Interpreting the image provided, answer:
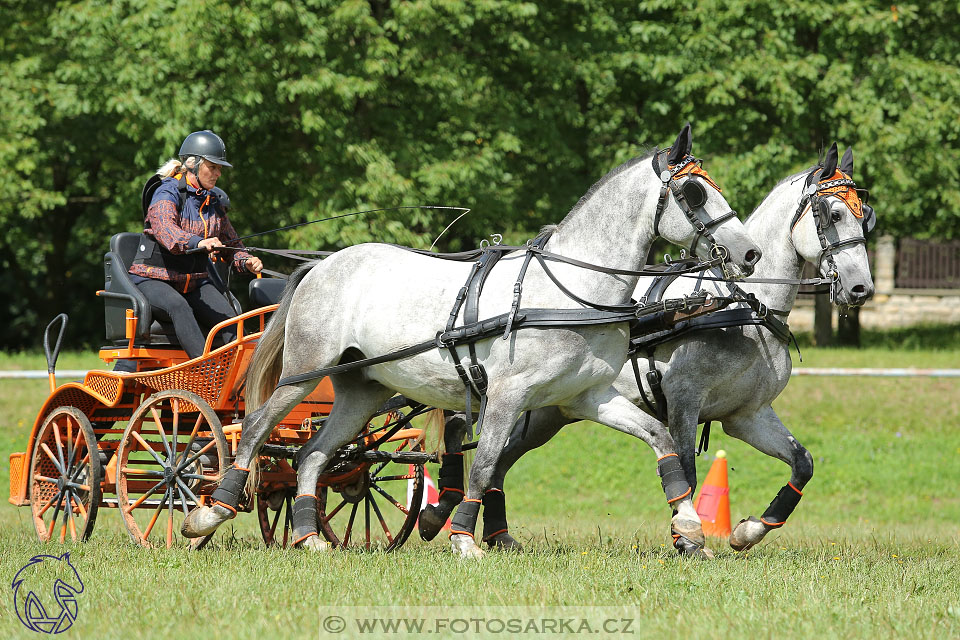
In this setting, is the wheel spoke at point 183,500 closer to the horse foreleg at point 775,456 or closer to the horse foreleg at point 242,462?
the horse foreleg at point 242,462

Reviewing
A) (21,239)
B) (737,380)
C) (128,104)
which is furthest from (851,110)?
(21,239)

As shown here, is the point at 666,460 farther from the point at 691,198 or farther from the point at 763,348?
the point at 691,198

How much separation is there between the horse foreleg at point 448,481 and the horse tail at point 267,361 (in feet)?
3.91

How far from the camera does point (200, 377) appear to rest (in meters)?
6.96

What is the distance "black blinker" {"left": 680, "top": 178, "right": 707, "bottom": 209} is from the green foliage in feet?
33.1

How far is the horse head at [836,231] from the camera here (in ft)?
21.1

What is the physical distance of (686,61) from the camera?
17562 mm

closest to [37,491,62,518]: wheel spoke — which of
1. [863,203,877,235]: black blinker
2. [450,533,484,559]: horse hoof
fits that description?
[450,533,484,559]: horse hoof

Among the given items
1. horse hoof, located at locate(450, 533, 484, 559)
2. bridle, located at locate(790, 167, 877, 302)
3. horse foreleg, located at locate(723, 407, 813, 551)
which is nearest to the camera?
horse hoof, located at locate(450, 533, 484, 559)

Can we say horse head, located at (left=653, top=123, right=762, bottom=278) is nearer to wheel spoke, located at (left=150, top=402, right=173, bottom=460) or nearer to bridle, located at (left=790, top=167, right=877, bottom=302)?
bridle, located at (left=790, top=167, right=877, bottom=302)

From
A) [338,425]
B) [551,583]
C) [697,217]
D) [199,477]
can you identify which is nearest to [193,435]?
[199,477]

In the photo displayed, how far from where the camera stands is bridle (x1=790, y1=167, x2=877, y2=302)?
6512mm

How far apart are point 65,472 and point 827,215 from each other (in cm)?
504

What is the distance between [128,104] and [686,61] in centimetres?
826
